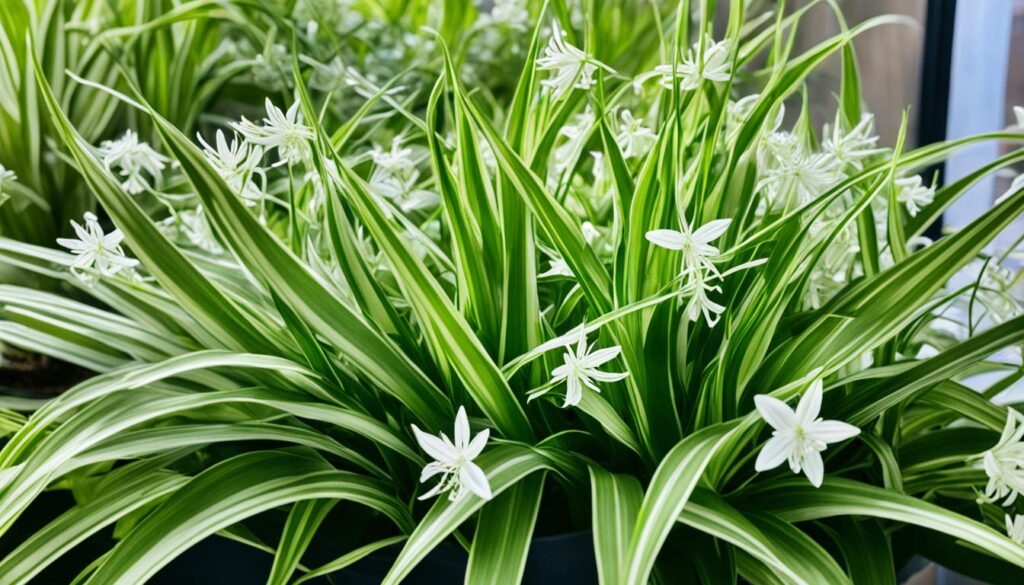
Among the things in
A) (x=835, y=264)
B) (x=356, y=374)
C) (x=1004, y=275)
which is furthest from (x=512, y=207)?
(x=1004, y=275)

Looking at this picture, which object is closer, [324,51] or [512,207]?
[512,207]

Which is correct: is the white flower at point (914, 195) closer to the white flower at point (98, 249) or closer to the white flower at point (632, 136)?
the white flower at point (632, 136)

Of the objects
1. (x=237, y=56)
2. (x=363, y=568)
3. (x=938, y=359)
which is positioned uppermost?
(x=237, y=56)

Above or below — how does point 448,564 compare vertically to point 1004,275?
below

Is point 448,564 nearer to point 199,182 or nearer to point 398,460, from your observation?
point 398,460

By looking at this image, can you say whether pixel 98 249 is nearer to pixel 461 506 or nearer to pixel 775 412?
pixel 461 506

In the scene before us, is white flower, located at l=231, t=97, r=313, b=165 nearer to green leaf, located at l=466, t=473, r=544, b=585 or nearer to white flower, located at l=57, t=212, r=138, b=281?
white flower, located at l=57, t=212, r=138, b=281

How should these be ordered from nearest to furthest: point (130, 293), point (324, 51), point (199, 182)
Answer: point (199, 182), point (130, 293), point (324, 51)

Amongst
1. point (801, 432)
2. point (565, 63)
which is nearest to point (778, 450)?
point (801, 432)
